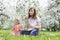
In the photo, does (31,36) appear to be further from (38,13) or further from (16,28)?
(38,13)

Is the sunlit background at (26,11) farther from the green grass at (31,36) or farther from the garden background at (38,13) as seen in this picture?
the green grass at (31,36)

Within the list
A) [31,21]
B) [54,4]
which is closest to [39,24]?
[31,21]

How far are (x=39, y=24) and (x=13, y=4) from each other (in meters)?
0.53

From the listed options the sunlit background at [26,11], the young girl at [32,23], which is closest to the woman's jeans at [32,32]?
the young girl at [32,23]

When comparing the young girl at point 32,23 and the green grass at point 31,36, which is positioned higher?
the young girl at point 32,23

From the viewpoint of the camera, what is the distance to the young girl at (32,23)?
373cm

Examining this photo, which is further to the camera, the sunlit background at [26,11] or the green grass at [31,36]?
the sunlit background at [26,11]

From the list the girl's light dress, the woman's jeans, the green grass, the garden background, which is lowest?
the green grass

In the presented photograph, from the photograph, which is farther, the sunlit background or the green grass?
the sunlit background

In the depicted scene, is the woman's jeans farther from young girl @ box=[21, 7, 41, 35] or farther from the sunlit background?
the sunlit background

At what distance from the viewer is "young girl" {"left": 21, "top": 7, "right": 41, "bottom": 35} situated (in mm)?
3730

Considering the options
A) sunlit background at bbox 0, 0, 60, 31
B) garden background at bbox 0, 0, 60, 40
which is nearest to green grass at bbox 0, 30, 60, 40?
garden background at bbox 0, 0, 60, 40

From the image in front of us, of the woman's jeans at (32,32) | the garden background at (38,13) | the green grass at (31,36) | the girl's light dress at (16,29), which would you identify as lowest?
the green grass at (31,36)

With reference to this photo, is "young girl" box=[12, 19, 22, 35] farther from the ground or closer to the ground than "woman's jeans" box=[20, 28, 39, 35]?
farther from the ground
